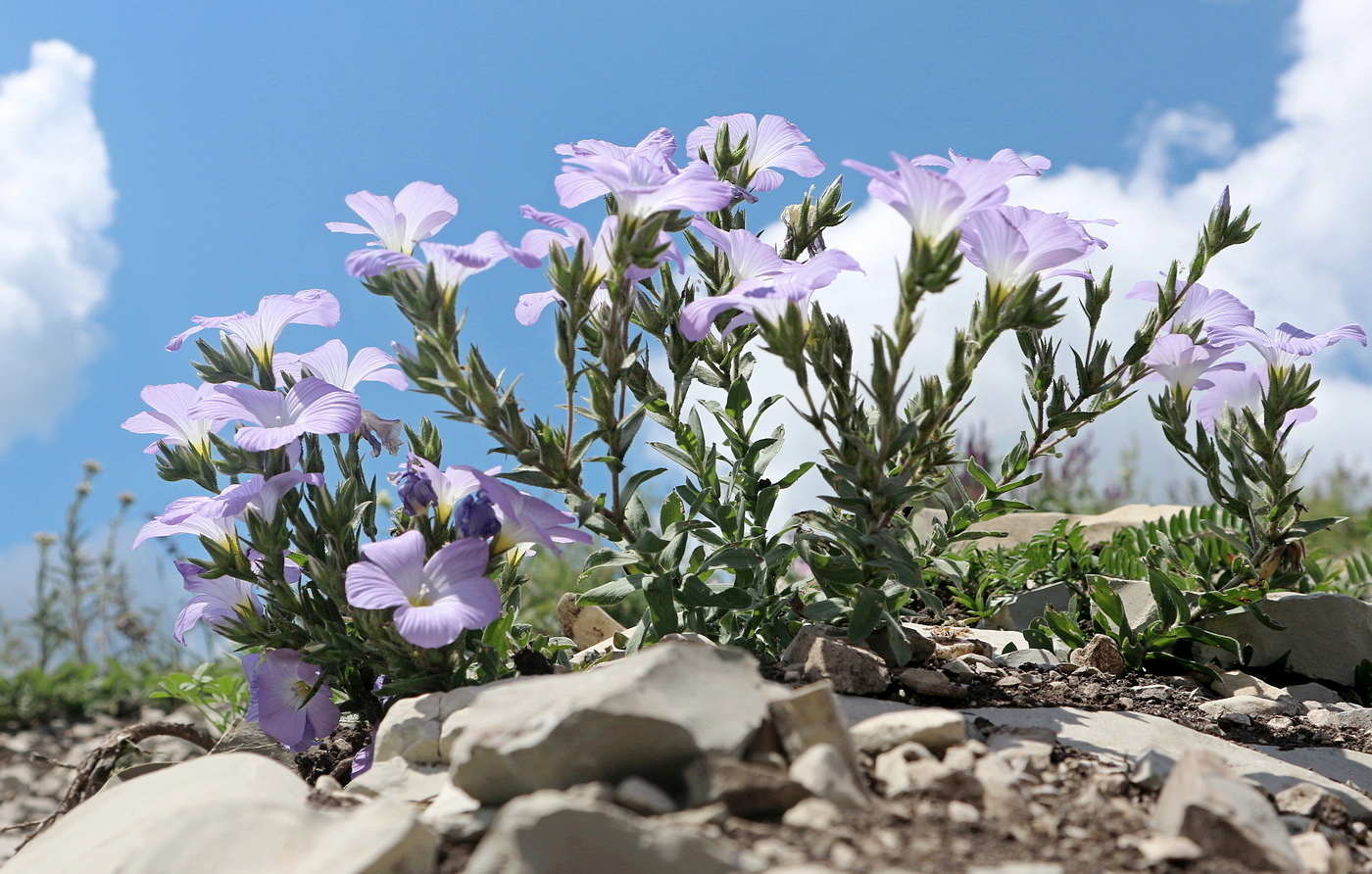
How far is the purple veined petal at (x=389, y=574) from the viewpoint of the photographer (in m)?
2.13

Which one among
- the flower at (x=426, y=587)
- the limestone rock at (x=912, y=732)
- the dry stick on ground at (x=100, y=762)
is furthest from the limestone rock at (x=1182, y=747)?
the dry stick on ground at (x=100, y=762)

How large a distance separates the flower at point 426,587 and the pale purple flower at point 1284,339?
207cm

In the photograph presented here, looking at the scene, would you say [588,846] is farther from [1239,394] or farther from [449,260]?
[1239,394]

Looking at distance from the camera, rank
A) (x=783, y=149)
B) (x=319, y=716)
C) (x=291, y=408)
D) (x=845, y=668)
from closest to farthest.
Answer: (x=845, y=668) < (x=291, y=408) < (x=319, y=716) < (x=783, y=149)

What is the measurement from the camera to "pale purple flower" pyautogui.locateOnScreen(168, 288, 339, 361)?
258 centimetres

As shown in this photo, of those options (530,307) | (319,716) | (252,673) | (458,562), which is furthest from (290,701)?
(530,307)

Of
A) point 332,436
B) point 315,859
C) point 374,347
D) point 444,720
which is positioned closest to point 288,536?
point 332,436

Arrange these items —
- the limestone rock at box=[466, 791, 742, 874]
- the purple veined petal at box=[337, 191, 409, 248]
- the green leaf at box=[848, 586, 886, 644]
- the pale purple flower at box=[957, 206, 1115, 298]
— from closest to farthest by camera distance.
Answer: the limestone rock at box=[466, 791, 742, 874], the pale purple flower at box=[957, 206, 1115, 298], the purple veined petal at box=[337, 191, 409, 248], the green leaf at box=[848, 586, 886, 644]

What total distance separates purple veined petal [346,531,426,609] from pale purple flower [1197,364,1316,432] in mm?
2244

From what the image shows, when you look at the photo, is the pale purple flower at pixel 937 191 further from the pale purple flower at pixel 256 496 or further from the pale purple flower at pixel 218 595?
the pale purple flower at pixel 218 595

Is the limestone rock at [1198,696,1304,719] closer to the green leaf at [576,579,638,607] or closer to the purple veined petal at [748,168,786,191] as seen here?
the green leaf at [576,579,638,607]

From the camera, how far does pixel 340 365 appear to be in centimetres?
270

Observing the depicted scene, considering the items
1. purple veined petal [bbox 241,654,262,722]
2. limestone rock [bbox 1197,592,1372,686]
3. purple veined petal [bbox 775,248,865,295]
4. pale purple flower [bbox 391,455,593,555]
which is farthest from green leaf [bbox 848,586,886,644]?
limestone rock [bbox 1197,592,1372,686]

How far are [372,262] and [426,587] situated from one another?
26.7 inches
